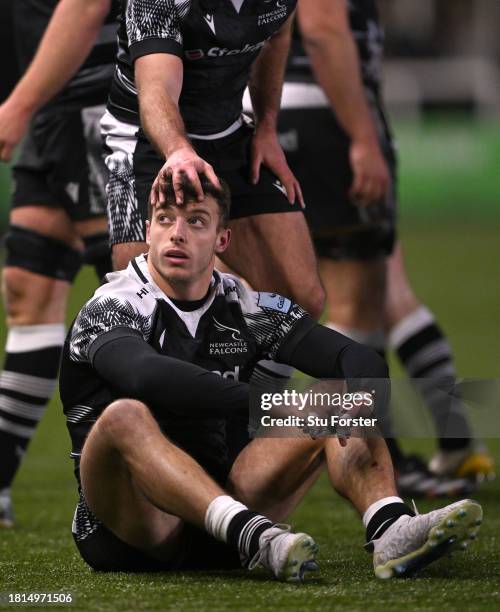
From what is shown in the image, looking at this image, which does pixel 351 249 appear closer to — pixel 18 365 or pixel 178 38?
pixel 18 365

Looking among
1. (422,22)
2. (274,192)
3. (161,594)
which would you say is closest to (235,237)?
(274,192)

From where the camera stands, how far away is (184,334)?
11.6 feet

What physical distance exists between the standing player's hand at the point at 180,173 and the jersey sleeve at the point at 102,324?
0.94ft

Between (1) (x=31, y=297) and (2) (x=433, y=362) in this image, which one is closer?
(1) (x=31, y=297)

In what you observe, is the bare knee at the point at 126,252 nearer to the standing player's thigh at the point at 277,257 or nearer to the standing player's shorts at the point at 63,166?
the standing player's thigh at the point at 277,257

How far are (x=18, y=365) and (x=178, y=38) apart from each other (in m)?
1.62

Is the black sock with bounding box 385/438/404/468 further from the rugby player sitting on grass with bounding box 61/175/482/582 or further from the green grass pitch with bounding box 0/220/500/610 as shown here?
the rugby player sitting on grass with bounding box 61/175/482/582

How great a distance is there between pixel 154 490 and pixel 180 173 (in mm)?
748

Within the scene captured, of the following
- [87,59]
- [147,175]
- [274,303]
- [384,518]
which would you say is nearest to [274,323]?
[274,303]

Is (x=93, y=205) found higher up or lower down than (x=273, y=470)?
higher up

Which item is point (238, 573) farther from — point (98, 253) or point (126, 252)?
point (98, 253)

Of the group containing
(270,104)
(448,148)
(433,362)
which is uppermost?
(270,104)

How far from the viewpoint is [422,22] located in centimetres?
2211

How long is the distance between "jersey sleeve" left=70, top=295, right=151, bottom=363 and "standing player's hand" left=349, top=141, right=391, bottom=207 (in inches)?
80.9
